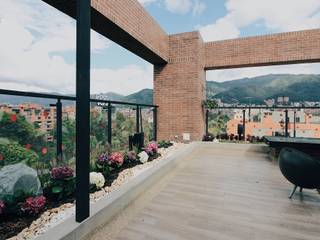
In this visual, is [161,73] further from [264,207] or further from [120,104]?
[264,207]

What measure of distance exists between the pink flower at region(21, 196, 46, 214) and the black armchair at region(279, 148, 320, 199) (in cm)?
255

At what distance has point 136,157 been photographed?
375 centimetres

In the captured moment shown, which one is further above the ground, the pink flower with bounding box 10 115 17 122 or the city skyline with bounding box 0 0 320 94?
the city skyline with bounding box 0 0 320 94

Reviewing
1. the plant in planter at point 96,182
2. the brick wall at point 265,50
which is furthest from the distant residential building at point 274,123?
the plant in planter at point 96,182

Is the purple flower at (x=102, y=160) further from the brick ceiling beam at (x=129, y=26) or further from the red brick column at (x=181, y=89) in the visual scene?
the red brick column at (x=181, y=89)

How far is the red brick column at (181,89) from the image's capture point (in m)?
6.58

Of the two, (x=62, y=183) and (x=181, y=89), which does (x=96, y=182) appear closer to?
(x=62, y=183)

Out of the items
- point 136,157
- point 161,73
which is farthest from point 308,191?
point 161,73

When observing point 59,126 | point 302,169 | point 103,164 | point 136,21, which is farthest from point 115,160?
point 136,21

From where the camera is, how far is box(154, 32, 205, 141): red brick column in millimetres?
6578

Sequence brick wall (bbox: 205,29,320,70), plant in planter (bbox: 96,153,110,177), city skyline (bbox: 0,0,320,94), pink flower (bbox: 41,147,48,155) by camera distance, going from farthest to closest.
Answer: brick wall (bbox: 205,29,320,70) → city skyline (bbox: 0,0,320,94) → plant in planter (bbox: 96,153,110,177) → pink flower (bbox: 41,147,48,155)

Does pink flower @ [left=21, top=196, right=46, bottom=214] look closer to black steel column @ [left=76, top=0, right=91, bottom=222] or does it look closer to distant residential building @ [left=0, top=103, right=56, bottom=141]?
black steel column @ [left=76, top=0, right=91, bottom=222]

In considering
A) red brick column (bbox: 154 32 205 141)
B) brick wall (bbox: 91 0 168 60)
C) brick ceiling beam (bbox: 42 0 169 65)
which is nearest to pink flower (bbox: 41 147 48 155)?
brick ceiling beam (bbox: 42 0 169 65)

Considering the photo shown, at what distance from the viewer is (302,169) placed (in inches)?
91.7
